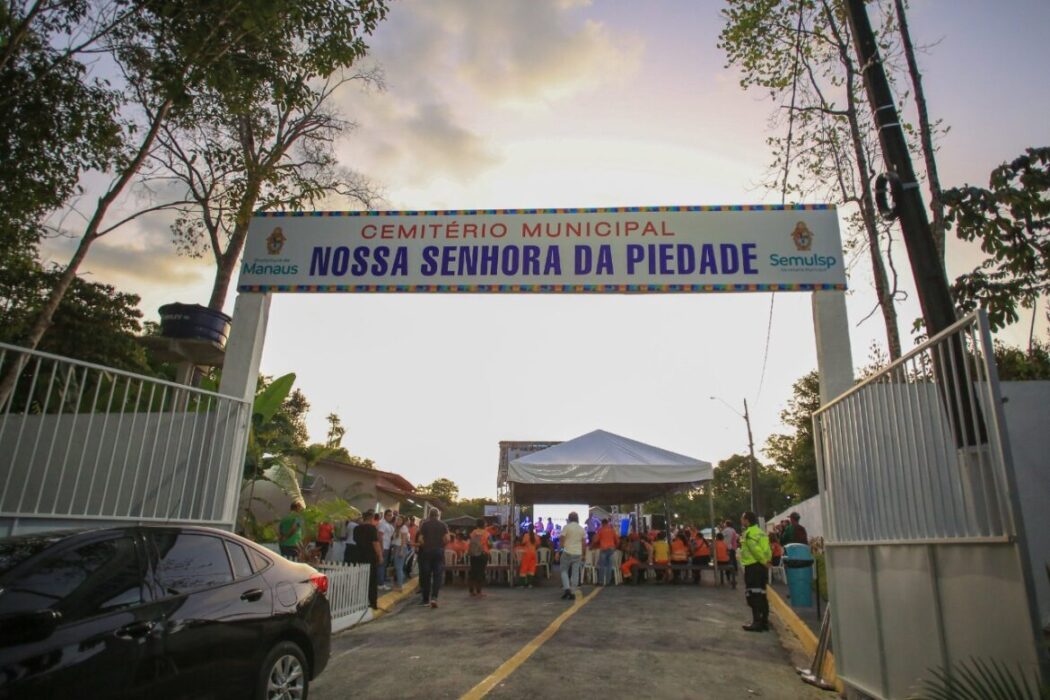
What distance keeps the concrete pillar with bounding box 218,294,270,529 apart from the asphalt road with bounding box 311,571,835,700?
2.45 meters

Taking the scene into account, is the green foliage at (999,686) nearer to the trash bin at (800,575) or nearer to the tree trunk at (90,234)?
the trash bin at (800,575)

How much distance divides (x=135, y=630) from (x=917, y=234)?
21.3ft

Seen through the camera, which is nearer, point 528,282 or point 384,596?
point 528,282

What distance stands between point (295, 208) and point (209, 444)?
367cm

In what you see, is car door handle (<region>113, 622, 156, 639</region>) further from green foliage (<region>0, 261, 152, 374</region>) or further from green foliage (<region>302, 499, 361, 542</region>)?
green foliage (<region>0, 261, 152, 374</region>)

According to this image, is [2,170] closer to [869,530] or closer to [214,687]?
[214,687]

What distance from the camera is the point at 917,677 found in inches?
184

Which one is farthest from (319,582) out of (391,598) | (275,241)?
(391,598)

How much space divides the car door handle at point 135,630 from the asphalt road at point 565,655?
233 centimetres

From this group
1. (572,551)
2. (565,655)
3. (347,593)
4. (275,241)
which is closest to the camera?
(565,655)

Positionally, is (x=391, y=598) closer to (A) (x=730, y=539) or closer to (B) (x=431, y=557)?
(B) (x=431, y=557)

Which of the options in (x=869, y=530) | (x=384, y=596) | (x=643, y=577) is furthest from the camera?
(x=643, y=577)

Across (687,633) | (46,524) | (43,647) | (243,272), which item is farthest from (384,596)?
(43,647)

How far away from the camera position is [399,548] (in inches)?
615
